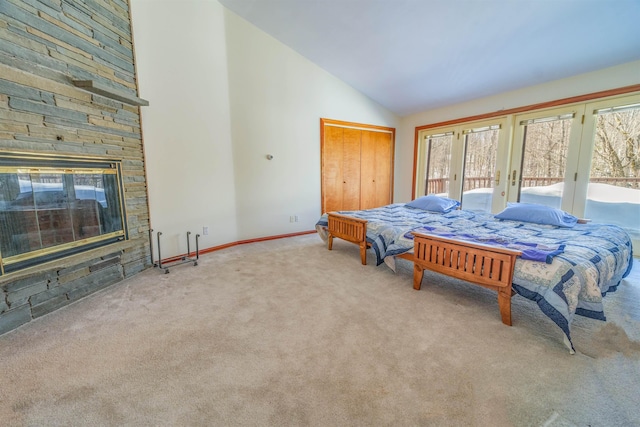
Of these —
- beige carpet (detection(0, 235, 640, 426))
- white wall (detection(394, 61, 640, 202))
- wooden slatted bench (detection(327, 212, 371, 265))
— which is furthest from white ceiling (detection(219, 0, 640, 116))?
beige carpet (detection(0, 235, 640, 426))

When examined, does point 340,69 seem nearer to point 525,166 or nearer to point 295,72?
point 295,72

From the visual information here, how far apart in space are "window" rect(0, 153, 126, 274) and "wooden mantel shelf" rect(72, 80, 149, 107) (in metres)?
0.61

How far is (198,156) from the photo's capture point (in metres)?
3.44

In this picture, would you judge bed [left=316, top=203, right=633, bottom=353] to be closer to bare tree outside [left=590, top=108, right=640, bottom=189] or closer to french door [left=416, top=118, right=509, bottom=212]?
bare tree outside [left=590, top=108, right=640, bottom=189]

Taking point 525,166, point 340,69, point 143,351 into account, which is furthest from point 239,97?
point 525,166

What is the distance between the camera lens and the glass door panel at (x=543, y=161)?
3.65 meters

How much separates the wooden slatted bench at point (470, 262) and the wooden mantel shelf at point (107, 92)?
2.99 m

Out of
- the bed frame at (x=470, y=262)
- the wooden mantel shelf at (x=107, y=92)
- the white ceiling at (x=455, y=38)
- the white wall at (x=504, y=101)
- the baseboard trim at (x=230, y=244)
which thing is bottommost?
the baseboard trim at (x=230, y=244)

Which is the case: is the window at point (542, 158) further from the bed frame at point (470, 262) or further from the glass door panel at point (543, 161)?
the bed frame at point (470, 262)

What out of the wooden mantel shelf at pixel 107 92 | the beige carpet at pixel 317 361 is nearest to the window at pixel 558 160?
the beige carpet at pixel 317 361

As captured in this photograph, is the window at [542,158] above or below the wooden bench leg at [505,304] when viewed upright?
above

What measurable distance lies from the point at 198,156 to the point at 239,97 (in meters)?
1.12

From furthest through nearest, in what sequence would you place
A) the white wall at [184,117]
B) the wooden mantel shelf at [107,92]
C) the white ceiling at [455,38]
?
the white wall at [184,117] → the white ceiling at [455,38] → the wooden mantel shelf at [107,92]

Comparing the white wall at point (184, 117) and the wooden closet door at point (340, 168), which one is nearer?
the white wall at point (184, 117)
